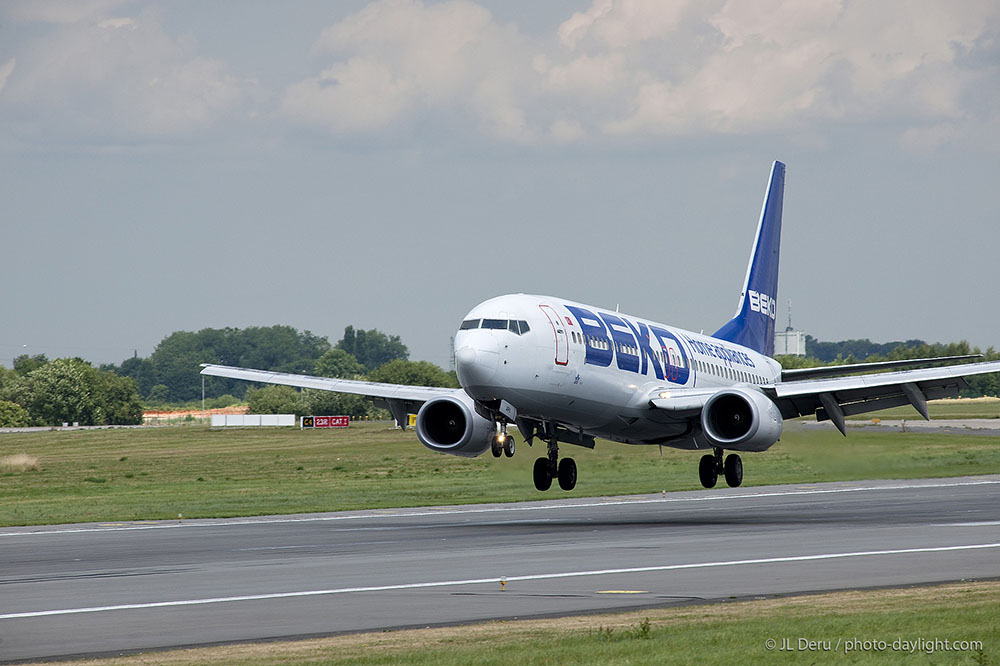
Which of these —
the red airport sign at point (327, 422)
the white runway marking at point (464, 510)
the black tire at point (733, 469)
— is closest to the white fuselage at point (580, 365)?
the black tire at point (733, 469)

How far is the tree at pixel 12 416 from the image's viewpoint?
173 metres

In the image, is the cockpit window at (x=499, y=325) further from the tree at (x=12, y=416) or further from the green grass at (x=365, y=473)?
the tree at (x=12, y=416)

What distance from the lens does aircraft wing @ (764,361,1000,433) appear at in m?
42.7

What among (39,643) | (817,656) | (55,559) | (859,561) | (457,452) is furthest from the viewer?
(457,452)

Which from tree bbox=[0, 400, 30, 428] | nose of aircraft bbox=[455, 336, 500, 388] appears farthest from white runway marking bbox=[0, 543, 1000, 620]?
tree bbox=[0, 400, 30, 428]

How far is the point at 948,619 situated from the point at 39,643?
1160 cm

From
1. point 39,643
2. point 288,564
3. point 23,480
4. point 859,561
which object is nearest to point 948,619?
point 859,561

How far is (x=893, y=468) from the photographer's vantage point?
214 feet

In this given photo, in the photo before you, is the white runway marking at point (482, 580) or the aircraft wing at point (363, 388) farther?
the aircraft wing at point (363, 388)

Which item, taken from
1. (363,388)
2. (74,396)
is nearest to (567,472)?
(363,388)

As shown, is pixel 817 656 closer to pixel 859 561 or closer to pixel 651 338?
pixel 859 561

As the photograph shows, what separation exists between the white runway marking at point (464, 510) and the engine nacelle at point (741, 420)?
1030cm

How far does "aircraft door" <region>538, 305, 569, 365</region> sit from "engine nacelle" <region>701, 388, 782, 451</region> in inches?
202

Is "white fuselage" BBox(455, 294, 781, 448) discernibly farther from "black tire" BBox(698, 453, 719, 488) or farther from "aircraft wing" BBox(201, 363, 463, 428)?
"aircraft wing" BBox(201, 363, 463, 428)
